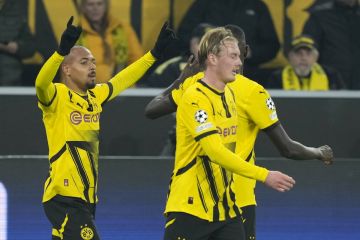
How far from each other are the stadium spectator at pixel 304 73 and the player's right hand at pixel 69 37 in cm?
279

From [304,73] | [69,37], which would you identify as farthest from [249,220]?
→ [304,73]

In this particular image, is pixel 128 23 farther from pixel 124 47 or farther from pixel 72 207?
pixel 72 207

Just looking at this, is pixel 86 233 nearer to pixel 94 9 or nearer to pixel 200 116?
pixel 200 116

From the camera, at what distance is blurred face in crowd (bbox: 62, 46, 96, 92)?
6.79 metres

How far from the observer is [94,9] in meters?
8.82

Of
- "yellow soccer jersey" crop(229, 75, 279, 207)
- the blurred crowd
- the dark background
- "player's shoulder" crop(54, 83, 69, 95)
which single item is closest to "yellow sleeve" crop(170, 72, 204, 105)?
"yellow soccer jersey" crop(229, 75, 279, 207)

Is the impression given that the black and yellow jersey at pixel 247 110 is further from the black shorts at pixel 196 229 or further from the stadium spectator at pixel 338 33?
the stadium spectator at pixel 338 33

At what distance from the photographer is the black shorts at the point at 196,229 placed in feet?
18.6

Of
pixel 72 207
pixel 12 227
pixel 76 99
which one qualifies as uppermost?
pixel 76 99

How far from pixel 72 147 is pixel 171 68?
2258mm

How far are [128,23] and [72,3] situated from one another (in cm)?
49

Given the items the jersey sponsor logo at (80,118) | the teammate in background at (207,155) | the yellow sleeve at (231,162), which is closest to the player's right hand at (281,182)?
the yellow sleeve at (231,162)

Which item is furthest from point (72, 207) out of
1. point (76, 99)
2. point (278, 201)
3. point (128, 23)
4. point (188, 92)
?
point (128, 23)

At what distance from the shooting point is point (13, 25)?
8.75m
